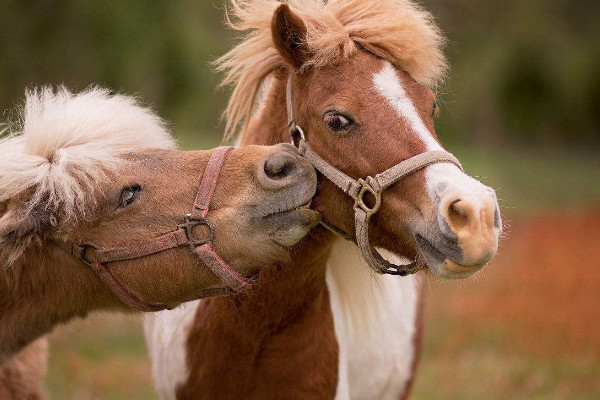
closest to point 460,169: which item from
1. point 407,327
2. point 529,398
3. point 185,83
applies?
point 407,327

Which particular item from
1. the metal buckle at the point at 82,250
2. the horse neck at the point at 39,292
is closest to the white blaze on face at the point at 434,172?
the metal buckle at the point at 82,250

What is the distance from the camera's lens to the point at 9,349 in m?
3.15

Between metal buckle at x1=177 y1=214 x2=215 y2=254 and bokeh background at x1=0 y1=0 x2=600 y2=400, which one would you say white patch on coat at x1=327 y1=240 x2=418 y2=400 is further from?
metal buckle at x1=177 y1=214 x2=215 y2=254

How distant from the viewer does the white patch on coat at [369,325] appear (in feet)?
12.4

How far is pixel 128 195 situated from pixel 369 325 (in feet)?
5.59

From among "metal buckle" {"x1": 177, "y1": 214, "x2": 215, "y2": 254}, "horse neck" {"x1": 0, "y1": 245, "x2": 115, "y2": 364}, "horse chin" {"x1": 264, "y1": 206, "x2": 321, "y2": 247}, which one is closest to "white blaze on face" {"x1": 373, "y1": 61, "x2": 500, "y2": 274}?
"horse chin" {"x1": 264, "y1": 206, "x2": 321, "y2": 247}

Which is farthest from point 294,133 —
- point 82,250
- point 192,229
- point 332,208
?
point 82,250

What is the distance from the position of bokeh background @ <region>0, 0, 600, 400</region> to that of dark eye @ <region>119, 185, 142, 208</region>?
727mm

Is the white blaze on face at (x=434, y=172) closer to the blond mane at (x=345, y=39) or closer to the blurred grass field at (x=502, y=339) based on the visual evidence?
the blond mane at (x=345, y=39)

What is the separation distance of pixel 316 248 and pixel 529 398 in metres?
3.99

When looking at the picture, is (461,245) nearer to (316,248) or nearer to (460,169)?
(460,169)

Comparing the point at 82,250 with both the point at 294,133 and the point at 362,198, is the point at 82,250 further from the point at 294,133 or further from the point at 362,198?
the point at 362,198

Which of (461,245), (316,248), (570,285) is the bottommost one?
(570,285)

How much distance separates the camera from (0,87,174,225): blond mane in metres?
2.96
